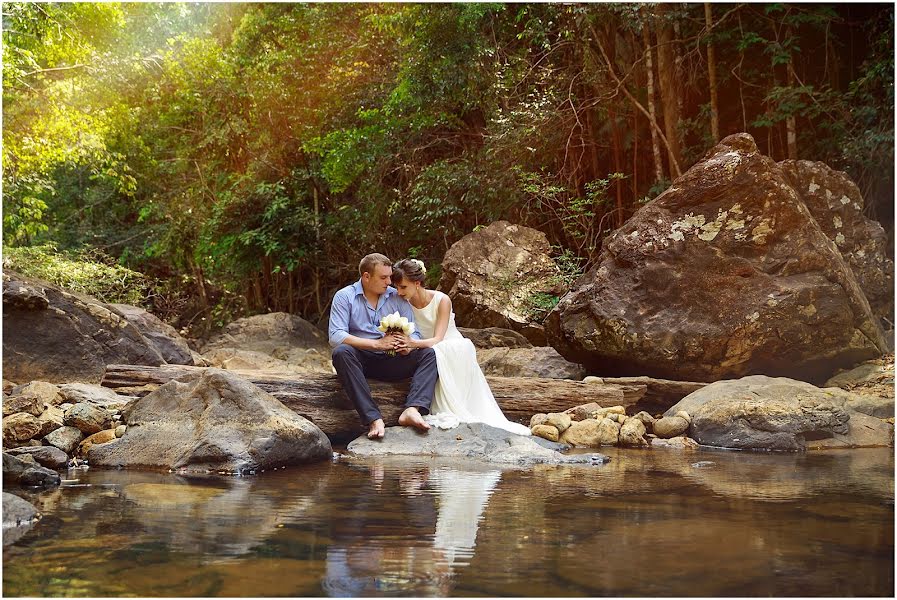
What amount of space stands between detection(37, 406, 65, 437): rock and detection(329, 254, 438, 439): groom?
2.07 meters

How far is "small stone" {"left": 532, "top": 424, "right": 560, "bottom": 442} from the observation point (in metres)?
7.56

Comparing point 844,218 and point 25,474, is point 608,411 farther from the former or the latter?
point 844,218

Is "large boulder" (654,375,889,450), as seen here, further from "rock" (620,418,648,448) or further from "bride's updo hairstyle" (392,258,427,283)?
"bride's updo hairstyle" (392,258,427,283)

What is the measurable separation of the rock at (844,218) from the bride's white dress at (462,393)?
211 inches

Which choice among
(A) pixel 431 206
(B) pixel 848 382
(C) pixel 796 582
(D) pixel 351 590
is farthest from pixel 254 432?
(A) pixel 431 206

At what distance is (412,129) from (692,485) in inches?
515

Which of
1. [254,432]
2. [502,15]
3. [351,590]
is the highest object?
[502,15]

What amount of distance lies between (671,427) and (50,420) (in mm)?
4858

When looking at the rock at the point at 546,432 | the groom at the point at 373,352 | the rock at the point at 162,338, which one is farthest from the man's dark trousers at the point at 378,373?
the rock at the point at 162,338

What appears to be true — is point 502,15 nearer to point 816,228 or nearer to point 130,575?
point 816,228

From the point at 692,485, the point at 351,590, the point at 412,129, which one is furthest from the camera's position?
the point at 412,129

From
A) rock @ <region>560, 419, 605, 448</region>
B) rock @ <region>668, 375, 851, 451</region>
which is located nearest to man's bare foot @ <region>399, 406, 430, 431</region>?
rock @ <region>560, 419, 605, 448</region>

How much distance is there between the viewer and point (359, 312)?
305 inches

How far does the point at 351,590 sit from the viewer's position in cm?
294
